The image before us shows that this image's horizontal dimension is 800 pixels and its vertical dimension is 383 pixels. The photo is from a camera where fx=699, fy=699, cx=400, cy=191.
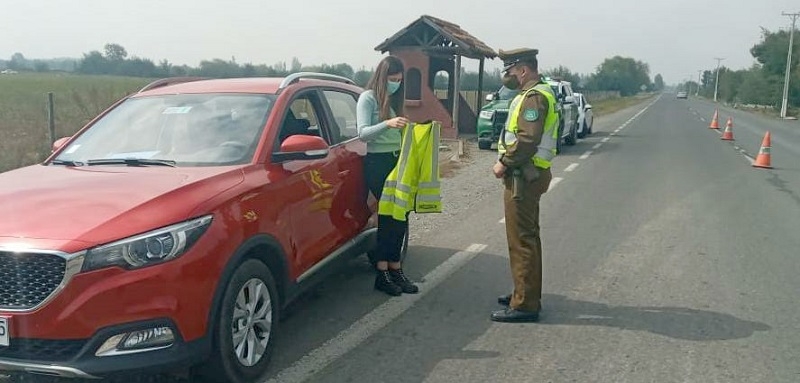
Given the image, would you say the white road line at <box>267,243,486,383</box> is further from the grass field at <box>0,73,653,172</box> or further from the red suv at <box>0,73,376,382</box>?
the grass field at <box>0,73,653,172</box>

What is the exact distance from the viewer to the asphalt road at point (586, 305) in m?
4.25

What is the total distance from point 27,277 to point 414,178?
2.98 metres

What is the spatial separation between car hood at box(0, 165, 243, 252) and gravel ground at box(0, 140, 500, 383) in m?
0.75

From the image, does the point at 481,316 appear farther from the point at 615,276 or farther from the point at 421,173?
the point at 615,276

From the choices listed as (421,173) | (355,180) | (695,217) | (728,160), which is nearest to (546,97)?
(421,173)

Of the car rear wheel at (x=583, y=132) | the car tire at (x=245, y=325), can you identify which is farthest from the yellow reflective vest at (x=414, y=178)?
the car rear wheel at (x=583, y=132)

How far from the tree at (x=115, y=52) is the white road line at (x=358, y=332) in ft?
57.8

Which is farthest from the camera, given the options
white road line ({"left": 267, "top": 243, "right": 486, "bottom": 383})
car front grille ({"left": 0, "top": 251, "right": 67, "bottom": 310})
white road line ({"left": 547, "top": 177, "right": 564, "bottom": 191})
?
white road line ({"left": 547, "top": 177, "right": 564, "bottom": 191})

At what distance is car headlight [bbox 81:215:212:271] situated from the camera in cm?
319

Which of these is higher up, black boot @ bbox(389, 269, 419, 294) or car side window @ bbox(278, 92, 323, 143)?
car side window @ bbox(278, 92, 323, 143)

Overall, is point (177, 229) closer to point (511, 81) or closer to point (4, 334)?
point (4, 334)

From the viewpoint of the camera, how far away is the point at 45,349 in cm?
320

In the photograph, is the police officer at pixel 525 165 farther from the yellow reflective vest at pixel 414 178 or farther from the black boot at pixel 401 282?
the black boot at pixel 401 282

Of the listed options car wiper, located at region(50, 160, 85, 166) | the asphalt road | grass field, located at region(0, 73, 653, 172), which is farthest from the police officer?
grass field, located at region(0, 73, 653, 172)
